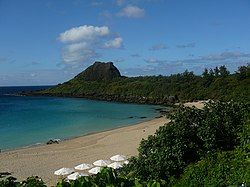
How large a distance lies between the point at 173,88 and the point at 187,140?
220ft

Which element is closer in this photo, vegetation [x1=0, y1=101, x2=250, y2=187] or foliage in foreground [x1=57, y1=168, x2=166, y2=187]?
foliage in foreground [x1=57, y1=168, x2=166, y2=187]

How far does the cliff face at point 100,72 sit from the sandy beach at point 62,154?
85694 millimetres

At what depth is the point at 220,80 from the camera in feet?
235

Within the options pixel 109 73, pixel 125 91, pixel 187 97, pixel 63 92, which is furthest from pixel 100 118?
pixel 109 73

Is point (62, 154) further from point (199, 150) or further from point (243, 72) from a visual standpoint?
point (243, 72)

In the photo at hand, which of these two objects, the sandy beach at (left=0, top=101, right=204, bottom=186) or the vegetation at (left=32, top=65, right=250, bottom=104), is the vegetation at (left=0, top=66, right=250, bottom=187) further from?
the vegetation at (left=32, top=65, right=250, bottom=104)

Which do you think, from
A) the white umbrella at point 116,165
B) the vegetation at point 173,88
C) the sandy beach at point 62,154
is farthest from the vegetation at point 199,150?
the vegetation at point 173,88

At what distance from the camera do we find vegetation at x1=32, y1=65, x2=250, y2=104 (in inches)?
2635

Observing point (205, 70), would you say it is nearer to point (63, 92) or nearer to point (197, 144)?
point (63, 92)

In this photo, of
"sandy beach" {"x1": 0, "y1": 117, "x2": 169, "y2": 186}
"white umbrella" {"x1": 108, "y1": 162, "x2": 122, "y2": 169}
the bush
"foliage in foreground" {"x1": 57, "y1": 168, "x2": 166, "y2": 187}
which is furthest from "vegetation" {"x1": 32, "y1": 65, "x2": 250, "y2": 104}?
"foliage in foreground" {"x1": 57, "y1": 168, "x2": 166, "y2": 187}

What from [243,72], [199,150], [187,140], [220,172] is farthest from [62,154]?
[243,72]

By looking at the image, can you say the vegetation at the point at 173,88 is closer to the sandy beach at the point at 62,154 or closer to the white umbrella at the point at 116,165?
the sandy beach at the point at 62,154

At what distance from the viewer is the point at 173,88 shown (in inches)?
3098

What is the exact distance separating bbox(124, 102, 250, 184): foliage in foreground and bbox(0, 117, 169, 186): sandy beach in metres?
8.15
